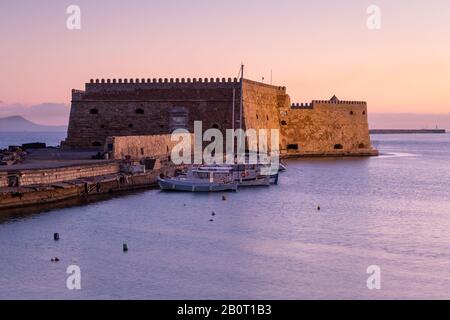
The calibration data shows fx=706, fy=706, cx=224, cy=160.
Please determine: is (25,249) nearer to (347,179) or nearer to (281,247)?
(281,247)

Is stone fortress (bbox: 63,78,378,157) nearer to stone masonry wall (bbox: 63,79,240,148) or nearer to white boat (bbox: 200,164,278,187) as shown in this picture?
stone masonry wall (bbox: 63,79,240,148)

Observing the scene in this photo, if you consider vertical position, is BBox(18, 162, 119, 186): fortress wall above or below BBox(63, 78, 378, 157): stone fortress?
below

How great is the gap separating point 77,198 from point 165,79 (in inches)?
794

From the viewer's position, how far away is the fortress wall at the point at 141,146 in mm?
35250

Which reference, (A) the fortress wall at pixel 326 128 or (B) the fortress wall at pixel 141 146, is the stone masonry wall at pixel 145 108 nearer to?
(B) the fortress wall at pixel 141 146

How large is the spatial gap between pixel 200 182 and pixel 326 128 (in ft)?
94.1

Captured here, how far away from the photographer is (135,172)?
3369 cm

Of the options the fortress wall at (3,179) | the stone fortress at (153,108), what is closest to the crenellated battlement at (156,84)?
the stone fortress at (153,108)

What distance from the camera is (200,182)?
33.5 m

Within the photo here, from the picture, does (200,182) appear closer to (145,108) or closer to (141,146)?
(141,146)

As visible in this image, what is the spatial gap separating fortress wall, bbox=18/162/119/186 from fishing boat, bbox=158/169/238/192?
2592mm

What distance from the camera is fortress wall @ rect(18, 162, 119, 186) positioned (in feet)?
86.0

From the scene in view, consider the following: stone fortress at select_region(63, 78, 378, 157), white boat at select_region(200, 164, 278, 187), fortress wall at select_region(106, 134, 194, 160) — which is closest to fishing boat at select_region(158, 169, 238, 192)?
white boat at select_region(200, 164, 278, 187)

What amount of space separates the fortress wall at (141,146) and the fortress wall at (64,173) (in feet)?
7.78
